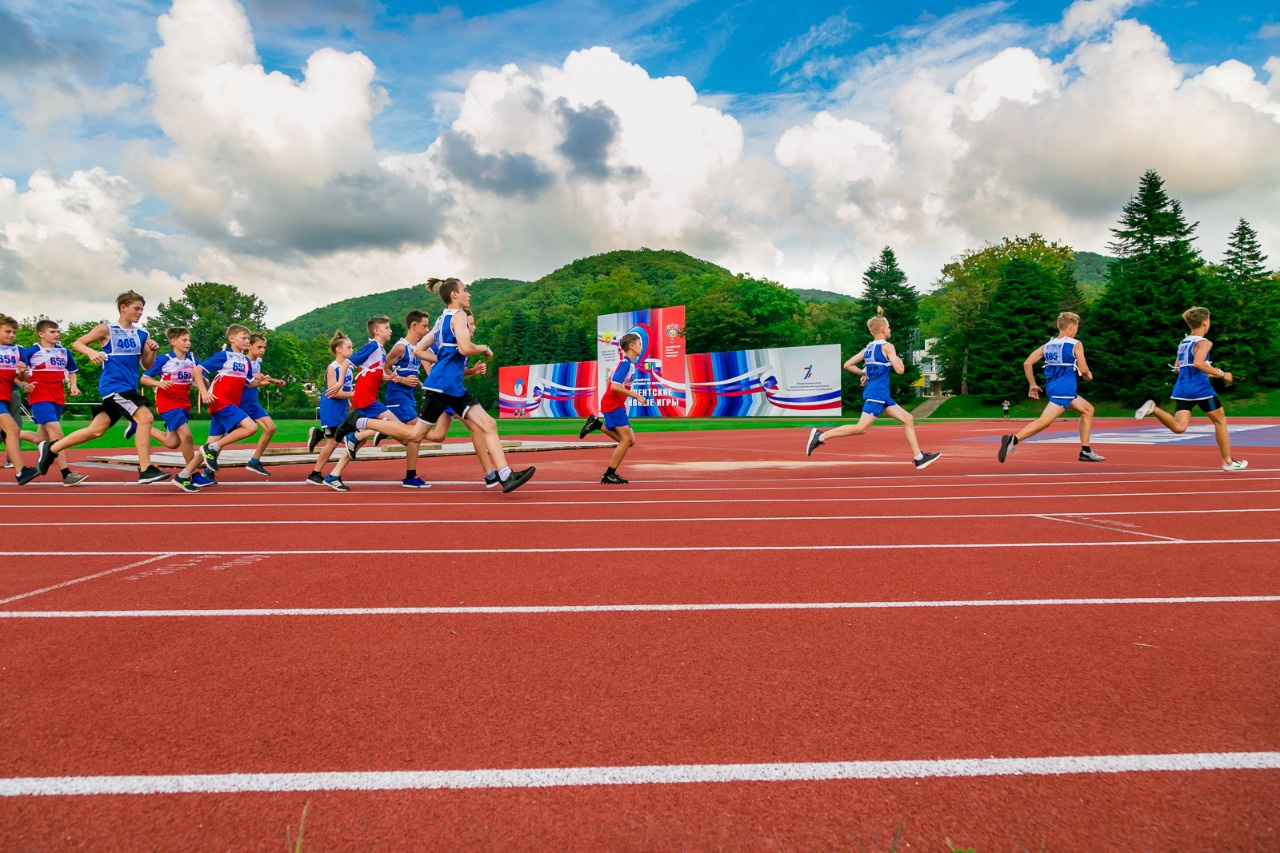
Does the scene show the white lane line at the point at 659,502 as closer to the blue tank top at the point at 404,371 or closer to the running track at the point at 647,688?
the running track at the point at 647,688

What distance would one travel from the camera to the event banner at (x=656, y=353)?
4459cm

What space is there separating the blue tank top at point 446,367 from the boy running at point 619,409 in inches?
77.7

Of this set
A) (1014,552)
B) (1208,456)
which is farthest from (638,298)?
(1014,552)

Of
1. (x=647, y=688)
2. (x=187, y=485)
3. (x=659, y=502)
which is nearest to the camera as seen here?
(x=647, y=688)

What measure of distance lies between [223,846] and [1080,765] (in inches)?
88.9

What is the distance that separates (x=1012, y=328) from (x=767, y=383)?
802 inches

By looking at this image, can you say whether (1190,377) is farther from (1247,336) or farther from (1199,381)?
(1247,336)

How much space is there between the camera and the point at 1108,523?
19.8 ft

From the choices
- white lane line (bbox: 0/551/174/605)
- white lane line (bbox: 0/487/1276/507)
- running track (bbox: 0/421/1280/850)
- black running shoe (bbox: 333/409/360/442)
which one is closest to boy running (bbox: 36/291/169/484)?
white lane line (bbox: 0/487/1276/507)

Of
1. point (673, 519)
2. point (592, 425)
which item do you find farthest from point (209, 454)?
point (673, 519)

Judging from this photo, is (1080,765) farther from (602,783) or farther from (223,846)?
(223,846)

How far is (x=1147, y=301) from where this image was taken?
46.1m

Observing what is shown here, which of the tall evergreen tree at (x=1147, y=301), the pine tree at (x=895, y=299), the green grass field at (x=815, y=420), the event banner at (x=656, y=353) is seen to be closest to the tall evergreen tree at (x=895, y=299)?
the pine tree at (x=895, y=299)

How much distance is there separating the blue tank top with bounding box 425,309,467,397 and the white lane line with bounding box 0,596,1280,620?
4356 millimetres
